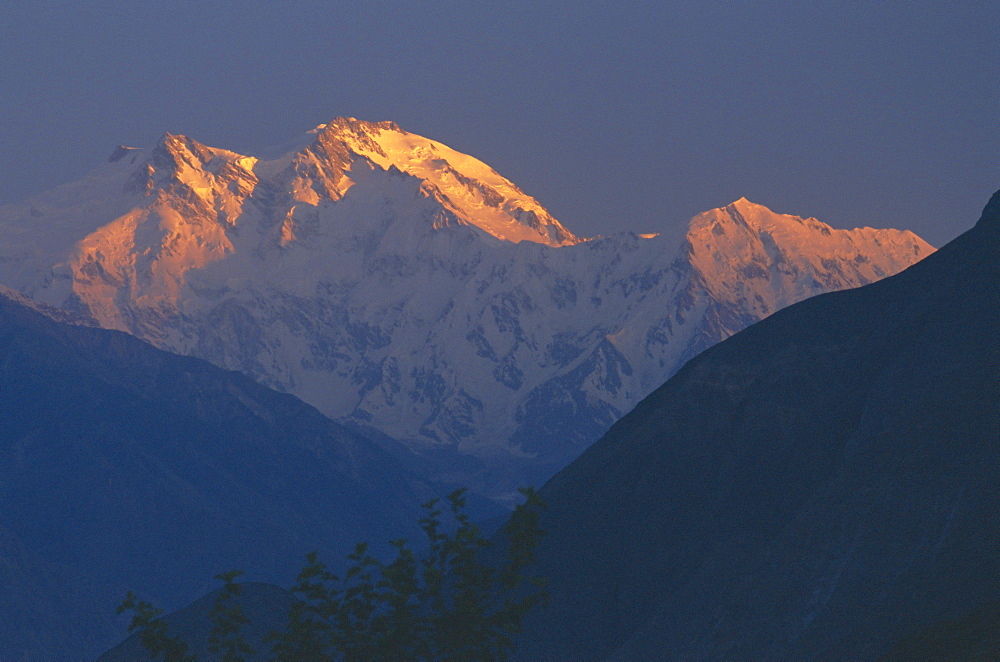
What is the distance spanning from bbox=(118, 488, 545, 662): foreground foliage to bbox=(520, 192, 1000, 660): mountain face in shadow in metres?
52.9

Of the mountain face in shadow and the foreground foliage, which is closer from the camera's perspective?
the foreground foliage

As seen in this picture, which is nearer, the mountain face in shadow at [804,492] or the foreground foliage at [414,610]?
the foreground foliage at [414,610]

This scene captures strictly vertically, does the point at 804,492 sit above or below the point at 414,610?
above

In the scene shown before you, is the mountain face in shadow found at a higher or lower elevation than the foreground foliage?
higher

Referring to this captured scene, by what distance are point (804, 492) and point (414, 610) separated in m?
88.0

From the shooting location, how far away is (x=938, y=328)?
11669 cm

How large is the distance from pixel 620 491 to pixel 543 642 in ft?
64.5

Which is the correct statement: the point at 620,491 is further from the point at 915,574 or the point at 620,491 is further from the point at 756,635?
the point at 915,574

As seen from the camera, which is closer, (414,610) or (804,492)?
(414,610)

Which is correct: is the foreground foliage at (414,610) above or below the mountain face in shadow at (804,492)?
below

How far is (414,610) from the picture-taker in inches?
1419

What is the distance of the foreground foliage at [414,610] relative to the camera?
35.2m

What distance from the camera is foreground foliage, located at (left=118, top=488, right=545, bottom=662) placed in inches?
1387

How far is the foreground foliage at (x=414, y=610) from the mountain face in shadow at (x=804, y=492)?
52871mm
